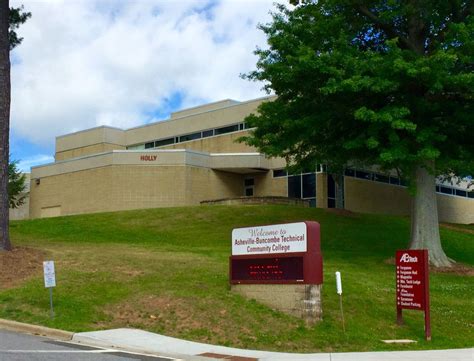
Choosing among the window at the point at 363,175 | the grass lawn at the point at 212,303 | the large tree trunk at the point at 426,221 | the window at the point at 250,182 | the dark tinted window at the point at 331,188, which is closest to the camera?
the grass lawn at the point at 212,303

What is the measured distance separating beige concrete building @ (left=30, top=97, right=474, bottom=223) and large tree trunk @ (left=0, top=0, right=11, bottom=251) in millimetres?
27783

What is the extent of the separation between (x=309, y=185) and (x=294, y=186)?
151 cm

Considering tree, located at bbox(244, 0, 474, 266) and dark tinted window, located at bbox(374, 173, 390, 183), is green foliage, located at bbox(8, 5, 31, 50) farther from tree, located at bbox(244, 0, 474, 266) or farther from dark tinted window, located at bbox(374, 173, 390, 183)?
dark tinted window, located at bbox(374, 173, 390, 183)

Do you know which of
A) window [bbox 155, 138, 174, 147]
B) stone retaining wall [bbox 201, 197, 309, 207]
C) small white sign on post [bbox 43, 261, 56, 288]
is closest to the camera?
small white sign on post [bbox 43, 261, 56, 288]

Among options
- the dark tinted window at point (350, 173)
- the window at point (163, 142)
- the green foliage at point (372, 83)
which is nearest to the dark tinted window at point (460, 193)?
the dark tinted window at point (350, 173)

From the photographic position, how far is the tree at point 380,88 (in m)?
20.2

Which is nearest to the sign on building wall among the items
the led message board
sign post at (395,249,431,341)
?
the led message board

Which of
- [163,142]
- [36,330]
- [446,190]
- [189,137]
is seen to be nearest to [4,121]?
[36,330]

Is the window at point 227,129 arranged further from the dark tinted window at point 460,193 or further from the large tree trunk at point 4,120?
the large tree trunk at point 4,120

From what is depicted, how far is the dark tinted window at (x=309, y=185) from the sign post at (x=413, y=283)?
35724 millimetres

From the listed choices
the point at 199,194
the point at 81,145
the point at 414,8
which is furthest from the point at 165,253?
the point at 81,145

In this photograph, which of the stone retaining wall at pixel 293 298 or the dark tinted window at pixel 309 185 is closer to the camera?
the stone retaining wall at pixel 293 298

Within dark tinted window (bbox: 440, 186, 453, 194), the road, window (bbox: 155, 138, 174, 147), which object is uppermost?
window (bbox: 155, 138, 174, 147)

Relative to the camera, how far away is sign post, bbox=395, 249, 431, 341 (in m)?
12.6
